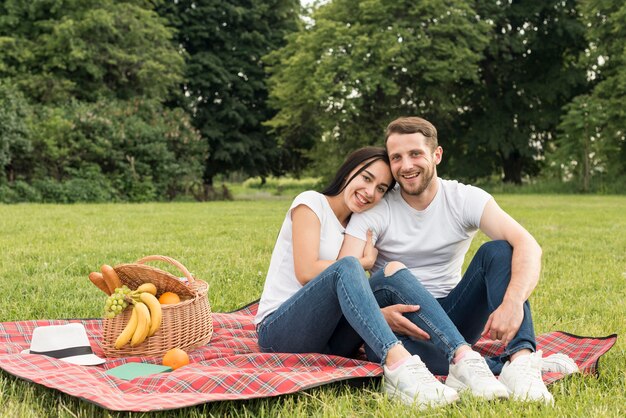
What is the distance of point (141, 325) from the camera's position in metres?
3.59

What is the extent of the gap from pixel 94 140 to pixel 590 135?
651 inches

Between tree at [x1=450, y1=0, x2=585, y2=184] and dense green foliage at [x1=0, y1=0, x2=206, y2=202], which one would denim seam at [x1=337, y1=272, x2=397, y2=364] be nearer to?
dense green foliage at [x1=0, y1=0, x2=206, y2=202]

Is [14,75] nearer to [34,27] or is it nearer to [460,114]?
[34,27]

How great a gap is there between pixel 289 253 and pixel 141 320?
88 cm

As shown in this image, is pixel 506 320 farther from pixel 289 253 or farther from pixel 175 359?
pixel 175 359

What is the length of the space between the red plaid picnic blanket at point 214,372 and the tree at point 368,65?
20627 mm

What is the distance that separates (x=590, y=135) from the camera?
76.5 feet

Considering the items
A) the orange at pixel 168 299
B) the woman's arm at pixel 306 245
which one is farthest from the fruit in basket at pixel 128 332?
the woman's arm at pixel 306 245

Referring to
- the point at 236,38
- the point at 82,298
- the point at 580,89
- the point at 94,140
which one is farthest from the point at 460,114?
the point at 82,298

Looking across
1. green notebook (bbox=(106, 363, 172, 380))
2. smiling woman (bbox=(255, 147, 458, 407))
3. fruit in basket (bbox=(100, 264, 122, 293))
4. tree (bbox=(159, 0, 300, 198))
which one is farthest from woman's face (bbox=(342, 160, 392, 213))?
tree (bbox=(159, 0, 300, 198))

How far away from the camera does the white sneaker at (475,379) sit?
2.90 metres

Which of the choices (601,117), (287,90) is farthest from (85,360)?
(287,90)

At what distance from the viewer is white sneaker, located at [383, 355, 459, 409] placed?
2.83 m

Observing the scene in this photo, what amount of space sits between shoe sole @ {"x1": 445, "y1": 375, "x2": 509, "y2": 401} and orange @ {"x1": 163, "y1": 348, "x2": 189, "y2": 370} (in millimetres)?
1378
